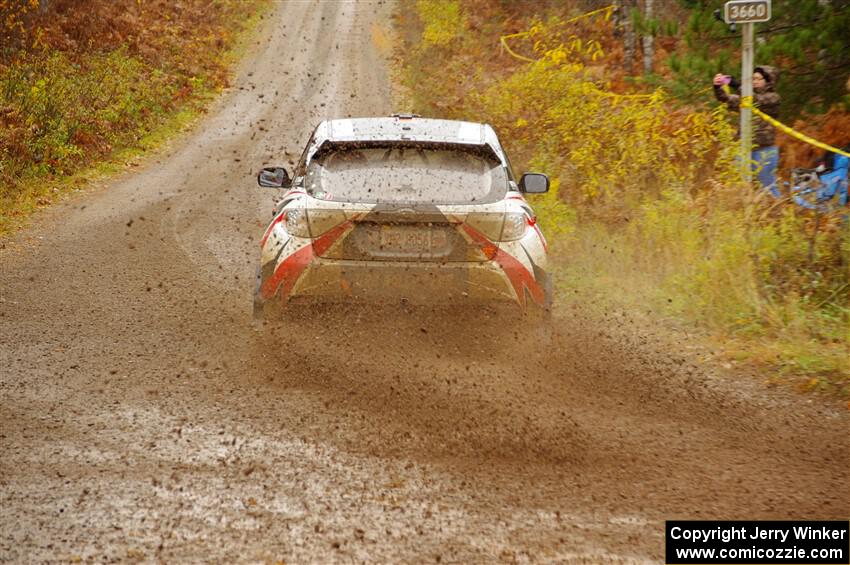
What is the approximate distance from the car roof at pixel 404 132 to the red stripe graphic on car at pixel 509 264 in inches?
32.3

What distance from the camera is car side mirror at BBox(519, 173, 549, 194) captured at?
7.15 m

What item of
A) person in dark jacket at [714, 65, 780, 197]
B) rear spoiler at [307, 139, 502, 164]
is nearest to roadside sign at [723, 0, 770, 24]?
person in dark jacket at [714, 65, 780, 197]

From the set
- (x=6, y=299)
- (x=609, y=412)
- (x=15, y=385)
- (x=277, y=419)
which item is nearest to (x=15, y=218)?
(x=6, y=299)

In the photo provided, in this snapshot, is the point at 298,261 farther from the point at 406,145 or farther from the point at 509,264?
the point at 509,264

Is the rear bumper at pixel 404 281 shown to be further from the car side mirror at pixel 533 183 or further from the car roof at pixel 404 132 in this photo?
the car side mirror at pixel 533 183

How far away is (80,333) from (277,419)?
279cm

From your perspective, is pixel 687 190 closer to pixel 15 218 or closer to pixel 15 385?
pixel 15 385

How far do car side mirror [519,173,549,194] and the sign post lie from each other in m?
2.56

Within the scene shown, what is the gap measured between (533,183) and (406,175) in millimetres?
1422

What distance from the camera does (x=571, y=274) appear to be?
916 cm

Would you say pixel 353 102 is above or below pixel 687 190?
below

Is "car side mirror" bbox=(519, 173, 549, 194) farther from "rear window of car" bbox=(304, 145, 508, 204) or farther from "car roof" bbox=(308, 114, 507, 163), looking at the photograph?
"rear window of car" bbox=(304, 145, 508, 204)

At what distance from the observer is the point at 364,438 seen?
4859mm

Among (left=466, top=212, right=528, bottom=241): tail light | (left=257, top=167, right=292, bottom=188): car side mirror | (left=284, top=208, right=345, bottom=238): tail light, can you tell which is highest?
(left=284, top=208, right=345, bottom=238): tail light
